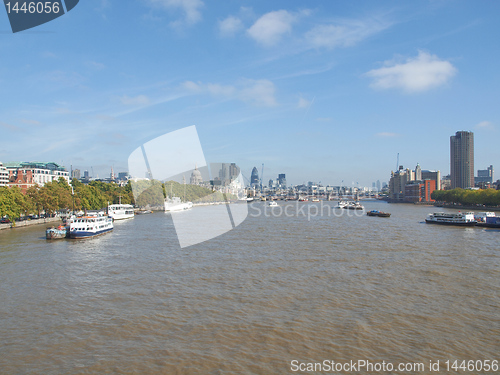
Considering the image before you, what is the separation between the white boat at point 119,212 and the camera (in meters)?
68.8

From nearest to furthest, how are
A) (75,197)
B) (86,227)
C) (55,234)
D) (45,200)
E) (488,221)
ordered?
1. (55,234)
2. (86,227)
3. (488,221)
4. (45,200)
5. (75,197)

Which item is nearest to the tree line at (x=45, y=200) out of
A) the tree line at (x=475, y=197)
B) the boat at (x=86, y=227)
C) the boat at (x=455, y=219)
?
the boat at (x=86, y=227)

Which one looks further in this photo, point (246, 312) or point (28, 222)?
point (28, 222)

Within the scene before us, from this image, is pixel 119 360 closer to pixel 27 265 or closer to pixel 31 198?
pixel 27 265

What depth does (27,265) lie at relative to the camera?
25.7 metres

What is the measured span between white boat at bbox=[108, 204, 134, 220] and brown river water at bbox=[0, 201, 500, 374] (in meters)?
40.4

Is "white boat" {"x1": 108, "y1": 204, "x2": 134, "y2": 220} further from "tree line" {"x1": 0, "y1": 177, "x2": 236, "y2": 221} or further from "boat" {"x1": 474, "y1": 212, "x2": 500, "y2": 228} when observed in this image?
"boat" {"x1": 474, "y1": 212, "x2": 500, "y2": 228}

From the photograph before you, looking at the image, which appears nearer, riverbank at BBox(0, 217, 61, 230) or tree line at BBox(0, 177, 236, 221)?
riverbank at BBox(0, 217, 61, 230)

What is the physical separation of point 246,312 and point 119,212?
200 ft

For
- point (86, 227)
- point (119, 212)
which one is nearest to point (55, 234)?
point (86, 227)

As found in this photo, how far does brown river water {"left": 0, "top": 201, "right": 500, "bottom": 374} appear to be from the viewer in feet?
38.2

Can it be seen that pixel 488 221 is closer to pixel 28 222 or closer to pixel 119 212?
pixel 119 212

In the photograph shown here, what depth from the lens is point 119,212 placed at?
7069cm

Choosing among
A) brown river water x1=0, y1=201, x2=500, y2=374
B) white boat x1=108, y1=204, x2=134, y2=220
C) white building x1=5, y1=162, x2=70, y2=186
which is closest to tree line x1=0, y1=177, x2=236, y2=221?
white boat x1=108, y1=204, x2=134, y2=220
